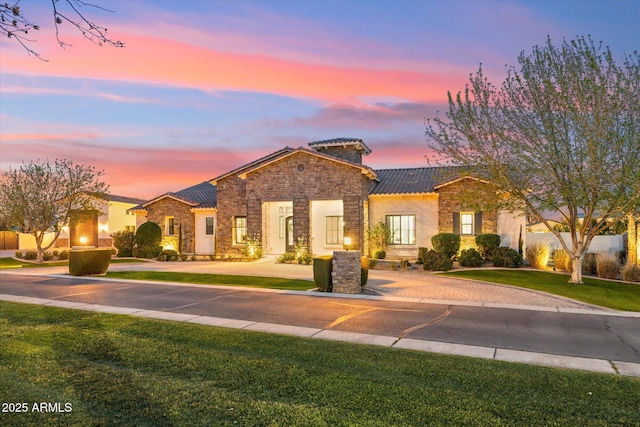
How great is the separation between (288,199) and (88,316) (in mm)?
16890

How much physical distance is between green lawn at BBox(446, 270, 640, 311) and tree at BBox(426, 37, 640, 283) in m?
1.11

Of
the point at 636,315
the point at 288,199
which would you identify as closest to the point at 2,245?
the point at 288,199

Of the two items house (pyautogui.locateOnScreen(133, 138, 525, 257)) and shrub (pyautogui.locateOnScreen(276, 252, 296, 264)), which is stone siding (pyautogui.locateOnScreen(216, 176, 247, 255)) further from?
shrub (pyautogui.locateOnScreen(276, 252, 296, 264))

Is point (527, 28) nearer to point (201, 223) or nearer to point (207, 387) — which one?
point (207, 387)

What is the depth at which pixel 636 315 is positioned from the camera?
10625mm

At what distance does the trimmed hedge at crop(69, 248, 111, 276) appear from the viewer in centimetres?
1881

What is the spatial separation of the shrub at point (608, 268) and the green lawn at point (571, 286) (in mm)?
827

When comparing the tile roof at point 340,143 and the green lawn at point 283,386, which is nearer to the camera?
the green lawn at point 283,386

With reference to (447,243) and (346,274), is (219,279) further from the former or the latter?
(447,243)

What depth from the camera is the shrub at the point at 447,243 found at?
22.2m

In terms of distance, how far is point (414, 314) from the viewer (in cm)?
1050

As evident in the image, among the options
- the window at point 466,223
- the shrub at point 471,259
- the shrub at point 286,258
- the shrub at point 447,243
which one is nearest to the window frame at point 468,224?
the window at point 466,223

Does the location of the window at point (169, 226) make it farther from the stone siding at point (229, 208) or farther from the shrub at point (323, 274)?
the shrub at point (323, 274)

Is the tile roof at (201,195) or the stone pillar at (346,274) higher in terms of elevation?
the tile roof at (201,195)
